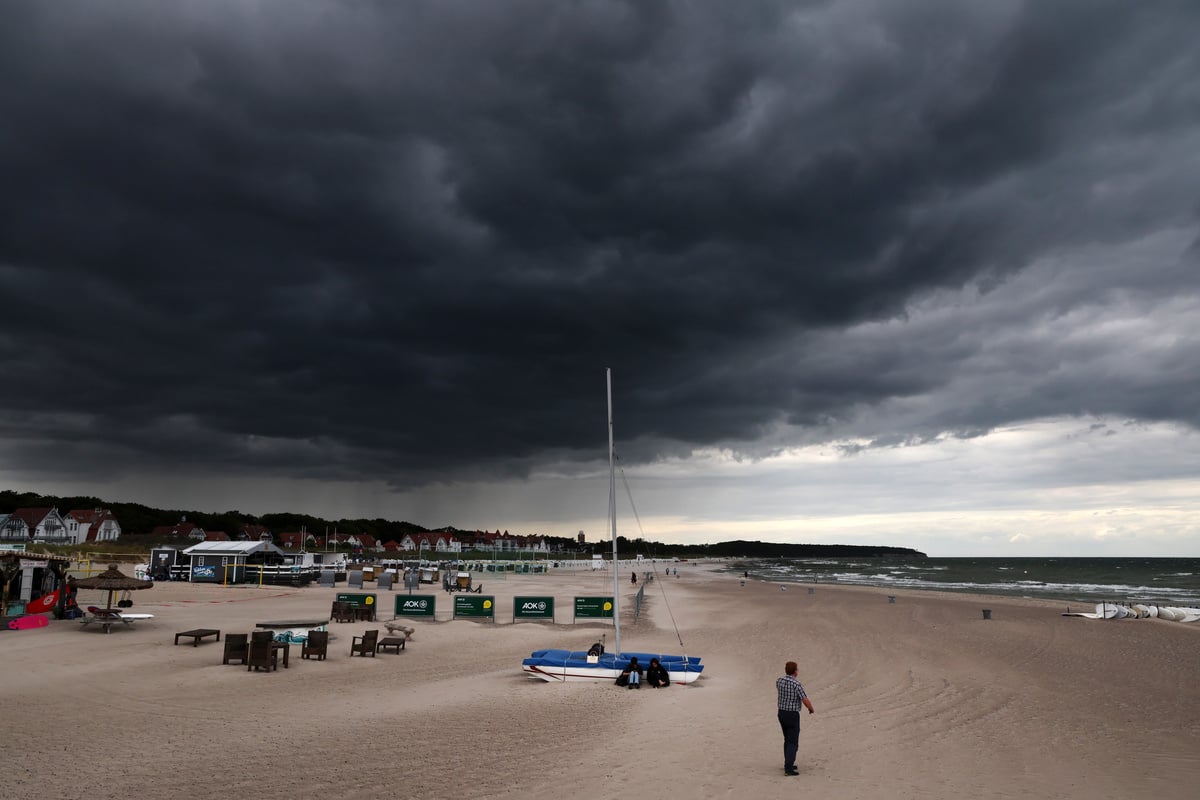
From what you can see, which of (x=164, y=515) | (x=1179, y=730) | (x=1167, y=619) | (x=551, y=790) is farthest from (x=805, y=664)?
(x=164, y=515)

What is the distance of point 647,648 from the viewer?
975 inches

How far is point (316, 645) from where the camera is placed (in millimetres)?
20578

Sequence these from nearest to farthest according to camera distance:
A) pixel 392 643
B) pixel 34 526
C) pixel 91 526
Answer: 1. pixel 392 643
2. pixel 34 526
3. pixel 91 526

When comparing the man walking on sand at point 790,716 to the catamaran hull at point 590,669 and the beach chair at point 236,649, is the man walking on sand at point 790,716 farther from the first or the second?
the beach chair at point 236,649

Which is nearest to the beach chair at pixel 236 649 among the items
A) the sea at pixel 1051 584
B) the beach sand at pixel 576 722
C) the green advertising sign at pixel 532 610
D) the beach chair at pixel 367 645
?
the beach sand at pixel 576 722

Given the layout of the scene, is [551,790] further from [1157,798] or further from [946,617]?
[946,617]

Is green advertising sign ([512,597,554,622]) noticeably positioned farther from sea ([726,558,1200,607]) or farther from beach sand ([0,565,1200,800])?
sea ([726,558,1200,607])

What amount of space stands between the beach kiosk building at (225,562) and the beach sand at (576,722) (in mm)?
26752

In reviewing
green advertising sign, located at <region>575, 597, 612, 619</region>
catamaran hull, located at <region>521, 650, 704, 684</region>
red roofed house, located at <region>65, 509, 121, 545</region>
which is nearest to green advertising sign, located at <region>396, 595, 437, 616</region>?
green advertising sign, located at <region>575, 597, 612, 619</region>

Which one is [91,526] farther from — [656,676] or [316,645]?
[656,676]

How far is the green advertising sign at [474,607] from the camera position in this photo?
32237mm

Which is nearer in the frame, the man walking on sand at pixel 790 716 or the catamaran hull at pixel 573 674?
the man walking on sand at pixel 790 716

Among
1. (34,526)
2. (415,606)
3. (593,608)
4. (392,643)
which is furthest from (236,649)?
(34,526)

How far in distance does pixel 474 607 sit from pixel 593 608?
550 centimetres
